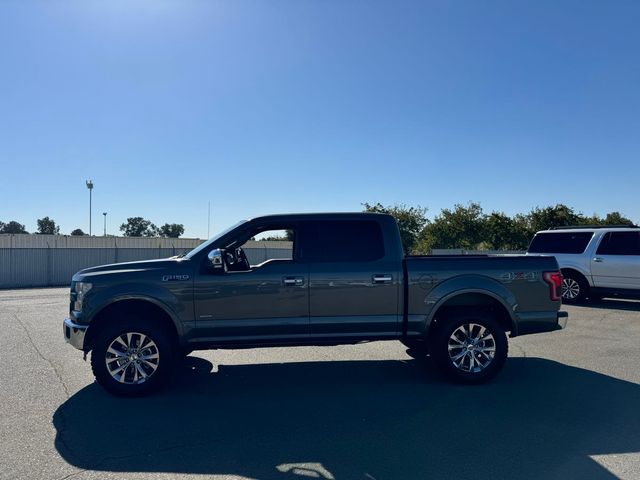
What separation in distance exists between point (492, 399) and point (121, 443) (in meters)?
3.88

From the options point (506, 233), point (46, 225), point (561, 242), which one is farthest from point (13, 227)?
point (561, 242)

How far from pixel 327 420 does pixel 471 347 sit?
2275 mm

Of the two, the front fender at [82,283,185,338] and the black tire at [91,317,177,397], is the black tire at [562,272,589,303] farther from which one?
the black tire at [91,317,177,397]

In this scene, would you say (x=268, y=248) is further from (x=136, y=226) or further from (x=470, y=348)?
(x=136, y=226)

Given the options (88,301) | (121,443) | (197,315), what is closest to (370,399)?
(197,315)

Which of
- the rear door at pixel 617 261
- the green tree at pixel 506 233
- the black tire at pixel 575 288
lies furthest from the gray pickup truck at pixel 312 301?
the green tree at pixel 506 233

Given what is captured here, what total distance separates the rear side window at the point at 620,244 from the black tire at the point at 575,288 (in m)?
0.87

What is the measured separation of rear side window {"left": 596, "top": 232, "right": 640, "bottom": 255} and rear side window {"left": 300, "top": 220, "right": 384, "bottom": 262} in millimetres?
9361

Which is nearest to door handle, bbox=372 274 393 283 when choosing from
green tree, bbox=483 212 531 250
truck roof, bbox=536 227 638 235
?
truck roof, bbox=536 227 638 235

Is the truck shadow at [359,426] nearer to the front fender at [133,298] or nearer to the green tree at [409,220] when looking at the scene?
the front fender at [133,298]

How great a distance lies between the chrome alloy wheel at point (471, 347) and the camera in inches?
251

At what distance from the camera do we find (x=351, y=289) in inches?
246

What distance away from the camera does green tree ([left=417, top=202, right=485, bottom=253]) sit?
37.9 m

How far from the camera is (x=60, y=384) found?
6.36 metres
